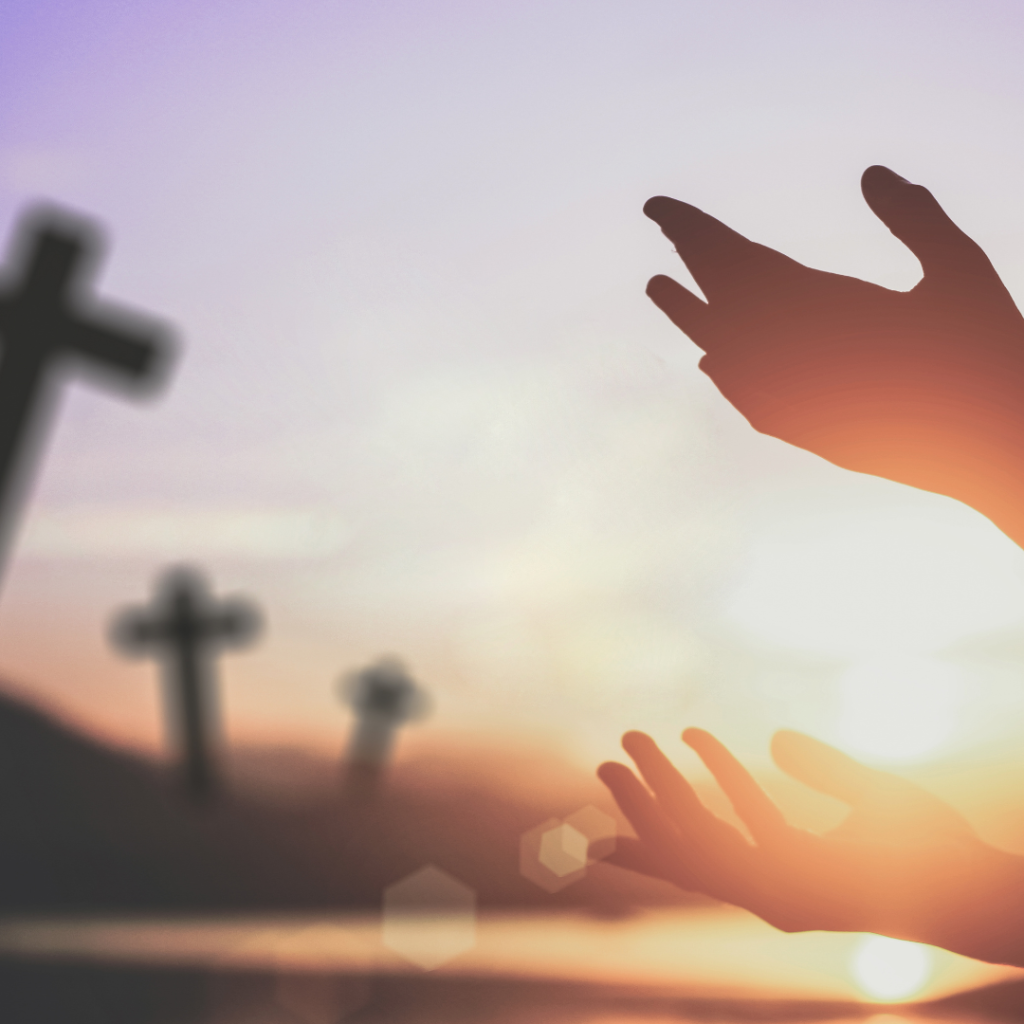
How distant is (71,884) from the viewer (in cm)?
4453

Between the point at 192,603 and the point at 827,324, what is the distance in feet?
54.6

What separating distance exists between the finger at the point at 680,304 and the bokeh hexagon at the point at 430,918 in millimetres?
14971

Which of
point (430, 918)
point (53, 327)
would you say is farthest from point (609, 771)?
point (430, 918)

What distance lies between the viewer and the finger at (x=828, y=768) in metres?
2.80

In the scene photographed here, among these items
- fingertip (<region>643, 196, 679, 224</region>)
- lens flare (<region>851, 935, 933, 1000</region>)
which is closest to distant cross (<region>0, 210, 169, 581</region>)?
fingertip (<region>643, 196, 679, 224</region>)

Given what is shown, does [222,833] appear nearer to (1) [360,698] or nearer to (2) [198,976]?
(1) [360,698]

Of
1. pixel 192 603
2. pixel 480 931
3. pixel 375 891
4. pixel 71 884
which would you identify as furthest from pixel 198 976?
pixel 375 891

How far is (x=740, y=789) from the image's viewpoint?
114 inches

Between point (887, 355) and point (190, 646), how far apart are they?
16.7 metres

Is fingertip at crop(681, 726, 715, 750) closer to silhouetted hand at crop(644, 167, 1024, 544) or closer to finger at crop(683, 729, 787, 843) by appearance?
finger at crop(683, 729, 787, 843)

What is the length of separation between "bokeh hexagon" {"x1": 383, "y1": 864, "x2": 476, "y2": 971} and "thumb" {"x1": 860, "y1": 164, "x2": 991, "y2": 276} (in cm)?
1524

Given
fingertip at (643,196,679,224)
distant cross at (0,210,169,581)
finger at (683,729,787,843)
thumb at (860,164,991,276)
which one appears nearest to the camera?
finger at (683,729,787,843)

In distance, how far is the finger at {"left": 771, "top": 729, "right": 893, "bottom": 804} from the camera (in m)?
2.80

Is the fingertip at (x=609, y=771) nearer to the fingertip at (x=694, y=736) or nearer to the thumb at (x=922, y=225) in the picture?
the fingertip at (x=694, y=736)
